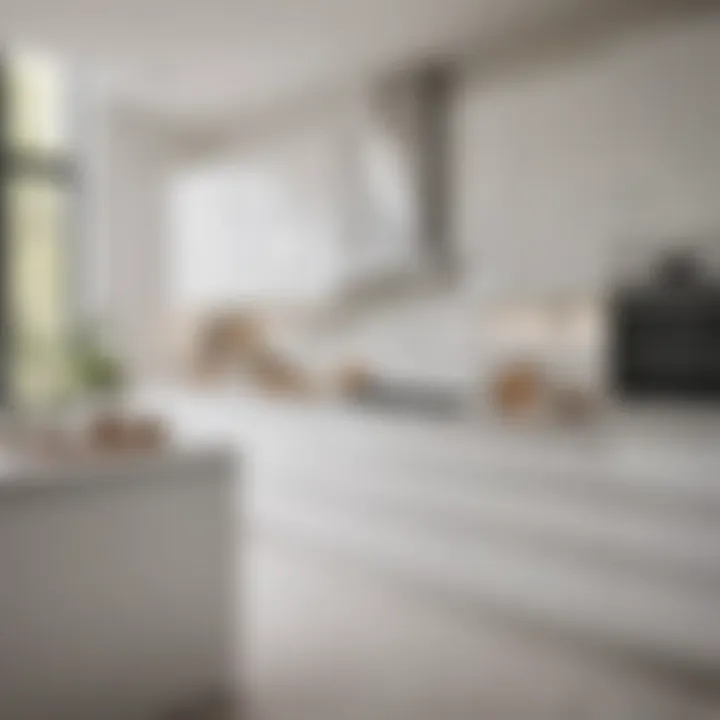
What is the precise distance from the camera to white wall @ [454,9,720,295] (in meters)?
3.68

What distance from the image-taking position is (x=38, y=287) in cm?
632

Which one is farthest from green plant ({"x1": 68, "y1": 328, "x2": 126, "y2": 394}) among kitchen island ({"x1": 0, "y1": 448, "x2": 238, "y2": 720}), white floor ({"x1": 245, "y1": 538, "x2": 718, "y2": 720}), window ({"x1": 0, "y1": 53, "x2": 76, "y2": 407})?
window ({"x1": 0, "y1": 53, "x2": 76, "y2": 407})

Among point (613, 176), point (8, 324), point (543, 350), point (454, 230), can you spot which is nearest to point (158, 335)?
point (8, 324)

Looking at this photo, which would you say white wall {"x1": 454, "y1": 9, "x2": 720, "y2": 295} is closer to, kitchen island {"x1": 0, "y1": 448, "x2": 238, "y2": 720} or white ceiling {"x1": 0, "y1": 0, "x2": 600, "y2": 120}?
white ceiling {"x1": 0, "y1": 0, "x2": 600, "y2": 120}

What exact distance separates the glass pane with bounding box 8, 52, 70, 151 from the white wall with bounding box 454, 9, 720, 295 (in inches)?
123

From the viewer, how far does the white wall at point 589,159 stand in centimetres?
368

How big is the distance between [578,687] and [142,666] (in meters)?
1.44

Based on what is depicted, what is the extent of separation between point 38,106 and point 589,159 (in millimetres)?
4083

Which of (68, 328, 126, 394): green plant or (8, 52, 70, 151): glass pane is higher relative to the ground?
(8, 52, 70, 151): glass pane

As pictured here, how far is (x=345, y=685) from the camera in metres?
3.03

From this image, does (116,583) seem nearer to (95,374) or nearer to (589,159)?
(95,374)

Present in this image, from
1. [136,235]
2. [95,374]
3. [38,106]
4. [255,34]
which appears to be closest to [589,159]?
[255,34]

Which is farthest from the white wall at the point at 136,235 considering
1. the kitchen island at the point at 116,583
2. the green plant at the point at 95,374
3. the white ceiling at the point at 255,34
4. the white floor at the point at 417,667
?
the kitchen island at the point at 116,583

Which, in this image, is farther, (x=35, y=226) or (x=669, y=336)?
(x=35, y=226)
